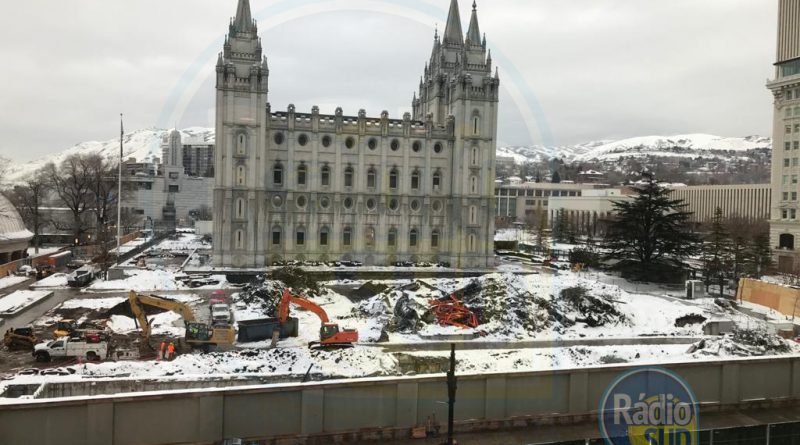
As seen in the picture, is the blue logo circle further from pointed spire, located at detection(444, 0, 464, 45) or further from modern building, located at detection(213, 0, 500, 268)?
pointed spire, located at detection(444, 0, 464, 45)

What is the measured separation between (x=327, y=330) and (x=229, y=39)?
34.2 m

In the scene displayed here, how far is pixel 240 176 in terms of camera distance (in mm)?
51031

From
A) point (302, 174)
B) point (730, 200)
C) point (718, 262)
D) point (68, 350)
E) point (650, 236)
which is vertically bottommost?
point (68, 350)

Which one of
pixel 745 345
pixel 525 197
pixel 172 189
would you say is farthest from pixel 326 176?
pixel 525 197

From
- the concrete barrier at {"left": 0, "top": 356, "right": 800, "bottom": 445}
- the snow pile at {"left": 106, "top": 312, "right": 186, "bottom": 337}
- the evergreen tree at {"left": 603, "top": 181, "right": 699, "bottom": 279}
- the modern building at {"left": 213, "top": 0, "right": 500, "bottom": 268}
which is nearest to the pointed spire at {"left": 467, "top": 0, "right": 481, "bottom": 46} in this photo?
the modern building at {"left": 213, "top": 0, "right": 500, "bottom": 268}

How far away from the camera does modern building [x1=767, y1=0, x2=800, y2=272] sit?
204ft

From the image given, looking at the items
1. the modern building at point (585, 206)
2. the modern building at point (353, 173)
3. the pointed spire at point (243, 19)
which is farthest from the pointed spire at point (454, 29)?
the modern building at point (585, 206)

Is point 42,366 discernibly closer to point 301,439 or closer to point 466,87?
point 301,439

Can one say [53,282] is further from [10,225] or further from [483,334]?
[483,334]

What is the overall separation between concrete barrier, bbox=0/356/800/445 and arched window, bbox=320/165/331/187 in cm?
4243

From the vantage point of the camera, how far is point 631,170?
184125 millimetres

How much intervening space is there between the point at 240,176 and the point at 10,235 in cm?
2104

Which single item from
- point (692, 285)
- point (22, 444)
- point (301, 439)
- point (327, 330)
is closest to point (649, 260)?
point (692, 285)

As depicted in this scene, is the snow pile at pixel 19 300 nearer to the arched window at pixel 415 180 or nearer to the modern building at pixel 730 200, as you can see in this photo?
the arched window at pixel 415 180
